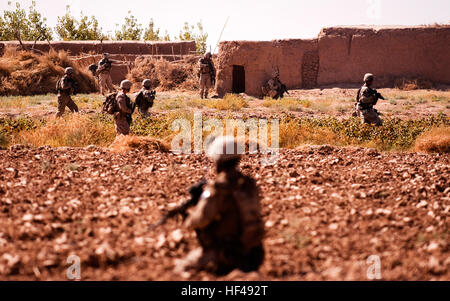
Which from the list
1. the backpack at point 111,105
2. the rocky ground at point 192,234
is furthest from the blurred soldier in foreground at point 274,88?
the rocky ground at point 192,234

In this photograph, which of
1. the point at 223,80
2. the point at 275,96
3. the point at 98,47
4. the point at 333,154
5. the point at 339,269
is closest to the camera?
the point at 339,269

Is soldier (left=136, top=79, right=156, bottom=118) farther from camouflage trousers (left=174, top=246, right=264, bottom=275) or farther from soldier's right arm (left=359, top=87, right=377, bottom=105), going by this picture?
camouflage trousers (left=174, top=246, right=264, bottom=275)

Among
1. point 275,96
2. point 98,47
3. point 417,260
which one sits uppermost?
point 98,47

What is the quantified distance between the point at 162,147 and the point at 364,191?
3.44m

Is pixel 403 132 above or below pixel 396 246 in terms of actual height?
above

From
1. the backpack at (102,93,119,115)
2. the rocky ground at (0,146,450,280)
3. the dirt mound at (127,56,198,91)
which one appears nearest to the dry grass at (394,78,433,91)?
the dirt mound at (127,56,198,91)

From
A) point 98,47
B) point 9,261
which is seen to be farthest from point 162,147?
point 98,47

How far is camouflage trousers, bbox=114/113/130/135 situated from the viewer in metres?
7.33

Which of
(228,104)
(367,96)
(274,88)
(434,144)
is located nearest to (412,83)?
(274,88)

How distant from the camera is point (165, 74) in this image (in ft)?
61.4

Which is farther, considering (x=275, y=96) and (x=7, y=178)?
(x=275, y=96)

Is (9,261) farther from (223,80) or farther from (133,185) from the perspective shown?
(223,80)

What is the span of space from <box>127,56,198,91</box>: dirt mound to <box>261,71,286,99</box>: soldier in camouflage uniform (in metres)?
3.75

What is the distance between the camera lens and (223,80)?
16.2 metres
